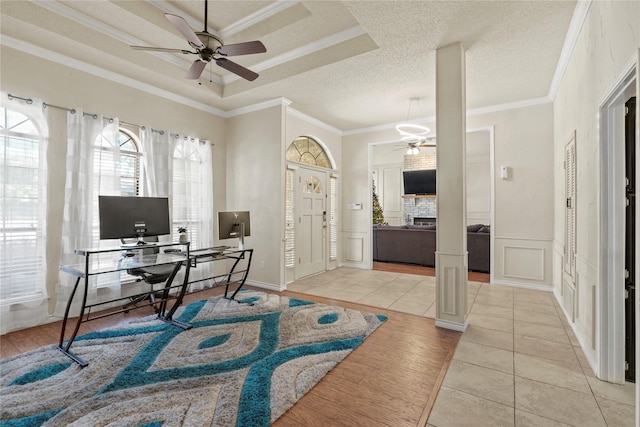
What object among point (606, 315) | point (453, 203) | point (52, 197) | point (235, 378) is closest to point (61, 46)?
point (52, 197)

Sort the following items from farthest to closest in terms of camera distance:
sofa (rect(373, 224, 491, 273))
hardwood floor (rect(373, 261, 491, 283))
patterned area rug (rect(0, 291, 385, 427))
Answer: sofa (rect(373, 224, 491, 273)) < hardwood floor (rect(373, 261, 491, 283)) < patterned area rug (rect(0, 291, 385, 427))

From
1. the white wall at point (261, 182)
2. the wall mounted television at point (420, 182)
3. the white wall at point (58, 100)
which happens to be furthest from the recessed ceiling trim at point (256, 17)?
the wall mounted television at point (420, 182)

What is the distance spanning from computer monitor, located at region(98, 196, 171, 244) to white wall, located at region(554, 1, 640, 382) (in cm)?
407

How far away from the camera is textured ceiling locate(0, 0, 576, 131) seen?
277 centimetres

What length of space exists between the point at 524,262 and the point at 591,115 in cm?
293

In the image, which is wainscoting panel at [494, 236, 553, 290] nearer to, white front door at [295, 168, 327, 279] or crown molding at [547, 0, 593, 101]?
crown molding at [547, 0, 593, 101]

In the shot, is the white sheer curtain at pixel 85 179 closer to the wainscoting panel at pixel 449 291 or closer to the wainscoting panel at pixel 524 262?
the wainscoting panel at pixel 449 291

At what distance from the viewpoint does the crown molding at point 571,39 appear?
8.49ft

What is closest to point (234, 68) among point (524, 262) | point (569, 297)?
point (569, 297)

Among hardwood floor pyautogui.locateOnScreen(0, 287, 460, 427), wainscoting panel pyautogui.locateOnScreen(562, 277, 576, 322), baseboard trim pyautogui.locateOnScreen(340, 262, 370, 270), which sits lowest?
hardwood floor pyautogui.locateOnScreen(0, 287, 460, 427)

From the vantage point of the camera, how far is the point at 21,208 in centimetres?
309

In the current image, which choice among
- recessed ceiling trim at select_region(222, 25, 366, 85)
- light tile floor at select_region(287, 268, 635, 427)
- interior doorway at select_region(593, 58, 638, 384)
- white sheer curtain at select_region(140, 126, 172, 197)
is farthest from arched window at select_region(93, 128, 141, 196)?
interior doorway at select_region(593, 58, 638, 384)

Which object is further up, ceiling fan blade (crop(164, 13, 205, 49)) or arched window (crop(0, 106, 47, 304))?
ceiling fan blade (crop(164, 13, 205, 49))

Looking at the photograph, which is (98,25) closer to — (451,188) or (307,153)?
(307,153)
